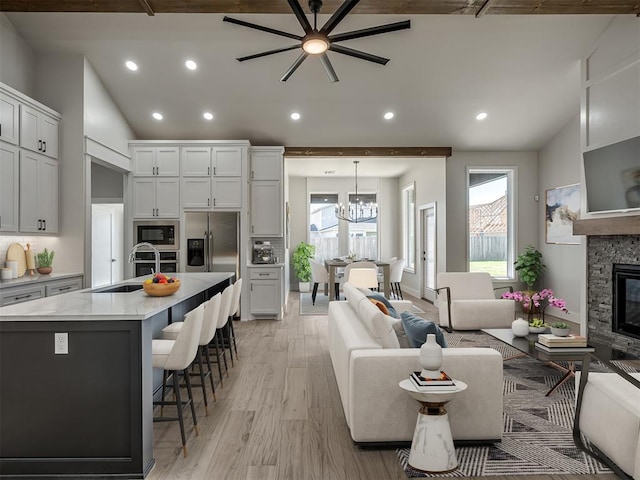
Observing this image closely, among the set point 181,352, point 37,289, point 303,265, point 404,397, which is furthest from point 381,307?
point 303,265

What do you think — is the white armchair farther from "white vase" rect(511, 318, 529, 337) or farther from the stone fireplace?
"white vase" rect(511, 318, 529, 337)

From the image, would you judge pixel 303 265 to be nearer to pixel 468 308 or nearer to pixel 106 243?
pixel 106 243

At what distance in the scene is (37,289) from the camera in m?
4.57

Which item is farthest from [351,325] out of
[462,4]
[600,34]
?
[600,34]

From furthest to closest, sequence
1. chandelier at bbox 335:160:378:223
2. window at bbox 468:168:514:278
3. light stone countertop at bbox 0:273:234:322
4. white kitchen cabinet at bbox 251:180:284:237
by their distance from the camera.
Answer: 1. chandelier at bbox 335:160:378:223
2. window at bbox 468:168:514:278
3. white kitchen cabinet at bbox 251:180:284:237
4. light stone countertop at bbox 0:273:234:322

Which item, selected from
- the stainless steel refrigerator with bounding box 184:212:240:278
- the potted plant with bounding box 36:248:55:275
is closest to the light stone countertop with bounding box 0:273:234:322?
the potted plant with bounding box 36:248:55:275

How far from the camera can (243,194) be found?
7.02 meters

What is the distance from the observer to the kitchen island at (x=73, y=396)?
2426mm

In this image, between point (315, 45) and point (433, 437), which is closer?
point (433, 437)

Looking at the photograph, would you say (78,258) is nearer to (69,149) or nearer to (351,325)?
(69,149)

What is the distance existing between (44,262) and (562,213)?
7.41 metres

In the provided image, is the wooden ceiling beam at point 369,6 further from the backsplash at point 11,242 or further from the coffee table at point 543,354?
the coffee table at point 543,354

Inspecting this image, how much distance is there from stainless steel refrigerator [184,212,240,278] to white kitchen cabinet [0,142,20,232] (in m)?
2.56

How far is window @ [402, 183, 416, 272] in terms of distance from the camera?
10289 millimetres
